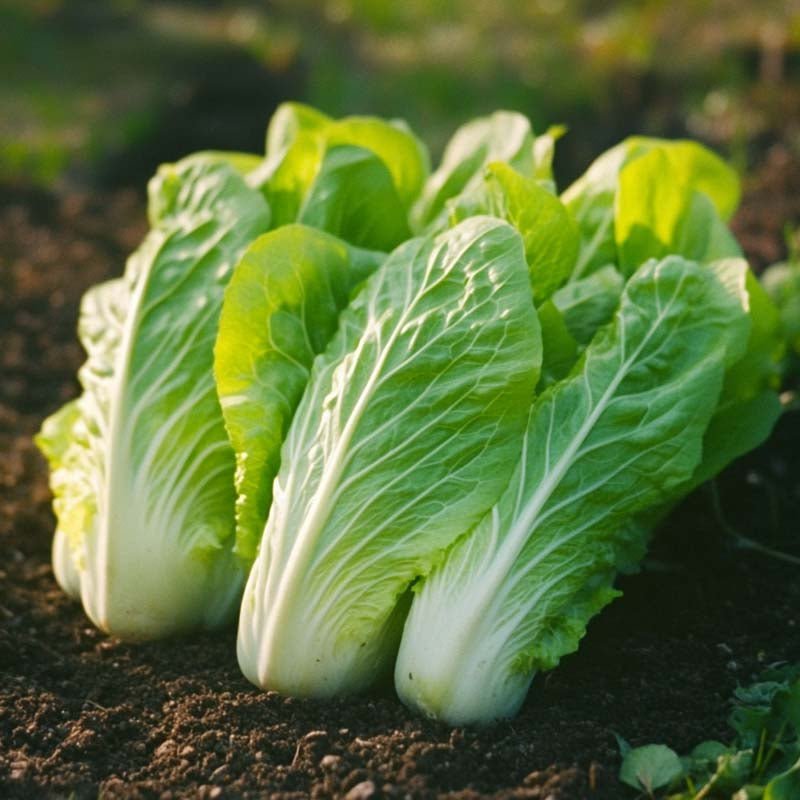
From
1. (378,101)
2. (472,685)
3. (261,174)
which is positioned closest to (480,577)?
(472,685)

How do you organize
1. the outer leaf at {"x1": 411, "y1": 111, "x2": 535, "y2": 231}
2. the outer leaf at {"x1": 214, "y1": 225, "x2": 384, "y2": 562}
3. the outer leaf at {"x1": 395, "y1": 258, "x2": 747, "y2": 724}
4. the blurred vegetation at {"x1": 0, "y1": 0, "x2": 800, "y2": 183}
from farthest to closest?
the blurred vegetation at {"x1": 0, "y1": 0, "x2": 800, "y2": 183} < the outer leaf at {"x1": 411, "y1": 111, "x2": 535, "y2": 231} < the outer leaf at {"x1": 214, "y1": 225, "x2": 384, "y2": 562} < the outer leaf at {"x1": 395, "y1": 258, "x2": 747, "y2": 724}

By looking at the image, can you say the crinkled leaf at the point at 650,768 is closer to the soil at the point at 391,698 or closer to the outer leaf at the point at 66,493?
the soil at the point at 391,698

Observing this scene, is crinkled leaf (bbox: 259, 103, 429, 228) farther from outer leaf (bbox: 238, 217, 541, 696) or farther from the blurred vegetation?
the blurred vegetation

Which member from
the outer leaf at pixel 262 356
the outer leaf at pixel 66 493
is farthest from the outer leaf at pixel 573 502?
the outer leaf at pixel 66 493

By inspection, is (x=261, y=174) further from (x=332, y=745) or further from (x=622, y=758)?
(x=622, y=758)

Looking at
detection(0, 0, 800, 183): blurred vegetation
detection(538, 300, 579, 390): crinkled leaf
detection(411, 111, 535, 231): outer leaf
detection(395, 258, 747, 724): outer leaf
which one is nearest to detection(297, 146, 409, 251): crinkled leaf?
detection(411, 111, 535, 231): outer leaf

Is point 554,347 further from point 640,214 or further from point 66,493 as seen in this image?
point 66,493

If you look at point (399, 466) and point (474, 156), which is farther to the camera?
point (474, 156)

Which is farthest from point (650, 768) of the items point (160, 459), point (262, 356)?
point (160, 459)
